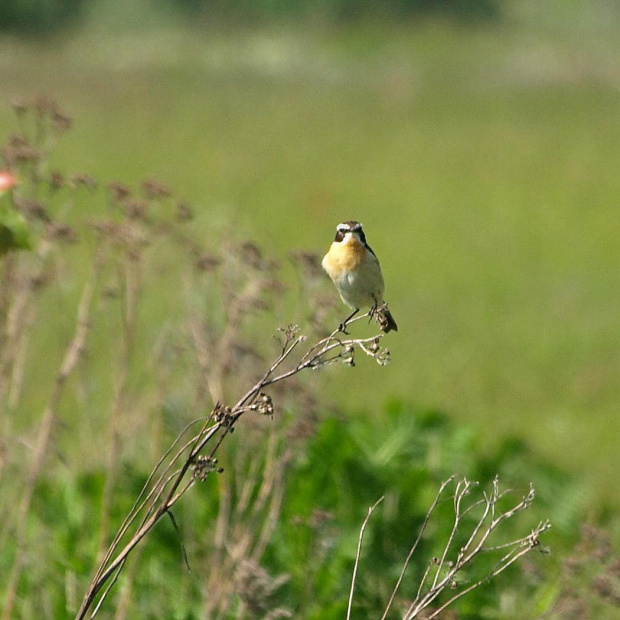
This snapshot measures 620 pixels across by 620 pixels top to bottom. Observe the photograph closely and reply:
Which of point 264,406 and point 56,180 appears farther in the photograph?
point 56,180

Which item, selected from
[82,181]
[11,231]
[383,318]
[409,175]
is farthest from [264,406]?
[409,175]

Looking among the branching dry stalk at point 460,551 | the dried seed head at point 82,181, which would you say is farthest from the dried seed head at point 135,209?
the branching dry stalk at point 460,551

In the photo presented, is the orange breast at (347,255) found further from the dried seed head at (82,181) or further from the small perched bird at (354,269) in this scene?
the dried seed head at (82,181)

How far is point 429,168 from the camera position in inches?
634

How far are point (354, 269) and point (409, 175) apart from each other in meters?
13.6

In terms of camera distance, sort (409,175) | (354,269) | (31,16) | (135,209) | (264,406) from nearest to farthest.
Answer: (264,406)
(354,269)
(135,209)
(409,175)
(31,16)

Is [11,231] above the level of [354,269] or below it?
above

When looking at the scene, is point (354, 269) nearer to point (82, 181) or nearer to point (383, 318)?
point (383, 318)

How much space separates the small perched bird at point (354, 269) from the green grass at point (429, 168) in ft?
5.95

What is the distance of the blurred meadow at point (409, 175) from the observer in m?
8.29

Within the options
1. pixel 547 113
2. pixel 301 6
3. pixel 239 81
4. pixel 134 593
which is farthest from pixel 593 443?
pixel 301 6

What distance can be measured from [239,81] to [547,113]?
20.2 feet

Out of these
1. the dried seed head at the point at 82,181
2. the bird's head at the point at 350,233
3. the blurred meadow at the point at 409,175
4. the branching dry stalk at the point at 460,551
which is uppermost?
the blurred meadow at the point at 409,175

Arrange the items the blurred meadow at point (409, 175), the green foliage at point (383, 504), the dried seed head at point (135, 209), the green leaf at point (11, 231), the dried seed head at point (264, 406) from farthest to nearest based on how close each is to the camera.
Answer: the blurred meadow at point (409, 175)
the green foliage at point (383, 504)
the dried seed head at point (135, 209)
the green leaf at point (11, 231)
the dried seed head at point (264, 406)
